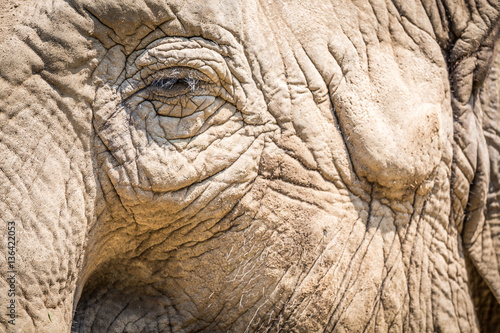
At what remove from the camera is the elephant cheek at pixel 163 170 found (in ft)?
6.81

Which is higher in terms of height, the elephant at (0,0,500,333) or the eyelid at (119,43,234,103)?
the eyelid at (119,43,234,103)

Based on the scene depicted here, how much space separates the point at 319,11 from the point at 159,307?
4.73ft

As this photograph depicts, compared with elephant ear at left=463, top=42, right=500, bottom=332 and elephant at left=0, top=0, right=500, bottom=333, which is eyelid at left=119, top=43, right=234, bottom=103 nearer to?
elephant at left=0, top=0, right=500, bottom=333

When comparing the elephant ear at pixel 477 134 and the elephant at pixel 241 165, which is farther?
the elephant ear at pixel 477 134

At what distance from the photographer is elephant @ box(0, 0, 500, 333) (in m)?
1.95

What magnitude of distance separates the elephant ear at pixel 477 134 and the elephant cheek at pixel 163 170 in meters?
1.40

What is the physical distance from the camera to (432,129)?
2.52 m

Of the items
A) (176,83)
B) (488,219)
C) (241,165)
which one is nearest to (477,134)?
(488,219)

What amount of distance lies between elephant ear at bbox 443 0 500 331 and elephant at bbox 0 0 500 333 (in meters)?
0.01

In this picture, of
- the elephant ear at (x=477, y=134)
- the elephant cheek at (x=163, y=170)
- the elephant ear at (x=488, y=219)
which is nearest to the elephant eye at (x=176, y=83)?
the elephant cheek at (x=163, y=170)

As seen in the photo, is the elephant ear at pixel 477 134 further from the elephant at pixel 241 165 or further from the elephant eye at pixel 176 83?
the elephant eye at pixel 176 83

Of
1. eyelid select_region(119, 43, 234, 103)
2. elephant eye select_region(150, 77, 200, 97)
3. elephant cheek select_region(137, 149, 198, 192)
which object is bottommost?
elephant cheek select_region(137, 149, 198, 192)

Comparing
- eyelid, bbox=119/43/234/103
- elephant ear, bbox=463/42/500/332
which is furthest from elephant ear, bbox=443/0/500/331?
eyelid, bbox=119/43/234/103

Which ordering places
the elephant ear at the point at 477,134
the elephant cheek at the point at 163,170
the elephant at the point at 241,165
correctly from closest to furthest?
the elephant at the point at 241,165 → the elephant cheek at the point at 163,170 → the elephant ear at the point at 477,134
